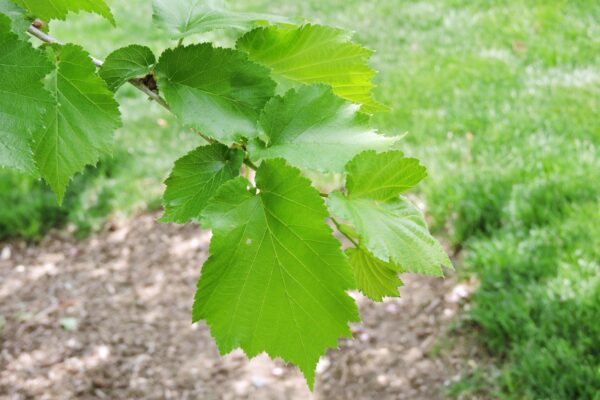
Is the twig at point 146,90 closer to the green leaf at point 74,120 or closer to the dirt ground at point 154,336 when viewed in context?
the green leaf at point 74,120

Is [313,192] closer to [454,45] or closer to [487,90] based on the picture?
[487,90]

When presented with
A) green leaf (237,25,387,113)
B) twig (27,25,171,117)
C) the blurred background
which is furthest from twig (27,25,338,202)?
the blurred background

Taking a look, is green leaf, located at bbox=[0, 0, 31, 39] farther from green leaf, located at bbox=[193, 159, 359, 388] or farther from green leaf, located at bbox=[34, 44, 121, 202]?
green leaf, located at bbox=[193, 159, 359, 388]

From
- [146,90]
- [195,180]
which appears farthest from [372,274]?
[146,90]

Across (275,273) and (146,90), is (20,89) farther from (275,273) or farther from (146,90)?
(275,273)

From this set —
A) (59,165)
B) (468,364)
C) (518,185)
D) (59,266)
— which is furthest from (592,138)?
(59,165)

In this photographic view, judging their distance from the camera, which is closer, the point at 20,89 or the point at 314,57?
the point at 20,89

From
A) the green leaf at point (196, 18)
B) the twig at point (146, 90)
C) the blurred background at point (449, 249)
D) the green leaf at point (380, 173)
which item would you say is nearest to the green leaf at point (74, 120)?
the twig at point (146, 90)
